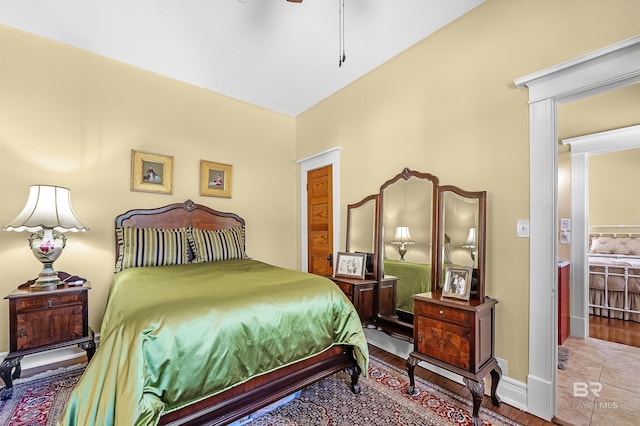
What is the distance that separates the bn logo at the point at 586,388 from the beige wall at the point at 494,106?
639 mm

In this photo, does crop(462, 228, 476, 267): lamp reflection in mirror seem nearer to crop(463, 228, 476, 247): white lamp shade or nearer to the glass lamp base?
crop(463, 228, 476, 247): white lamp shade

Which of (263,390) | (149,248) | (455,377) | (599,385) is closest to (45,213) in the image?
(149,248)

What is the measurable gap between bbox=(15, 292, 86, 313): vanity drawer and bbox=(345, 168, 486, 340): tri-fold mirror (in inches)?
98.7

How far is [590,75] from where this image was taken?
174 centimetres

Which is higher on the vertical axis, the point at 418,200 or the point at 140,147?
the point at 140,147

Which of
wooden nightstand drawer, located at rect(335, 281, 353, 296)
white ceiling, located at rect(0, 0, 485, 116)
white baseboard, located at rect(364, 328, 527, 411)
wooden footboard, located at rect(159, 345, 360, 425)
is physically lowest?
white baseboard, located at rect(364, 328, 527, 411)

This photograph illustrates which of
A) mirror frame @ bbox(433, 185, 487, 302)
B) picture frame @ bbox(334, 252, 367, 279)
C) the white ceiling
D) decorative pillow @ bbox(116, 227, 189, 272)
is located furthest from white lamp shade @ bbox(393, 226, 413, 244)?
decorative pillow @ bbox(116, 227, 189, 272)

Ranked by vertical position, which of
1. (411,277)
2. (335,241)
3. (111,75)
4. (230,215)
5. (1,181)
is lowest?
(411,277)

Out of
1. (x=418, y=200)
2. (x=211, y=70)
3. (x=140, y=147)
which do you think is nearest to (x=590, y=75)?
(x=418, y=200)

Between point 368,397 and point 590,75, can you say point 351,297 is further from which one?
point 590,75

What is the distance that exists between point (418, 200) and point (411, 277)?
71 centimetres

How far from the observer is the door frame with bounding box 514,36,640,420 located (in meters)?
1.84

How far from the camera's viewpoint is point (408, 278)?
2684 mm

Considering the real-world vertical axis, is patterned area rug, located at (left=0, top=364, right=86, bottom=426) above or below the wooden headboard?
below
